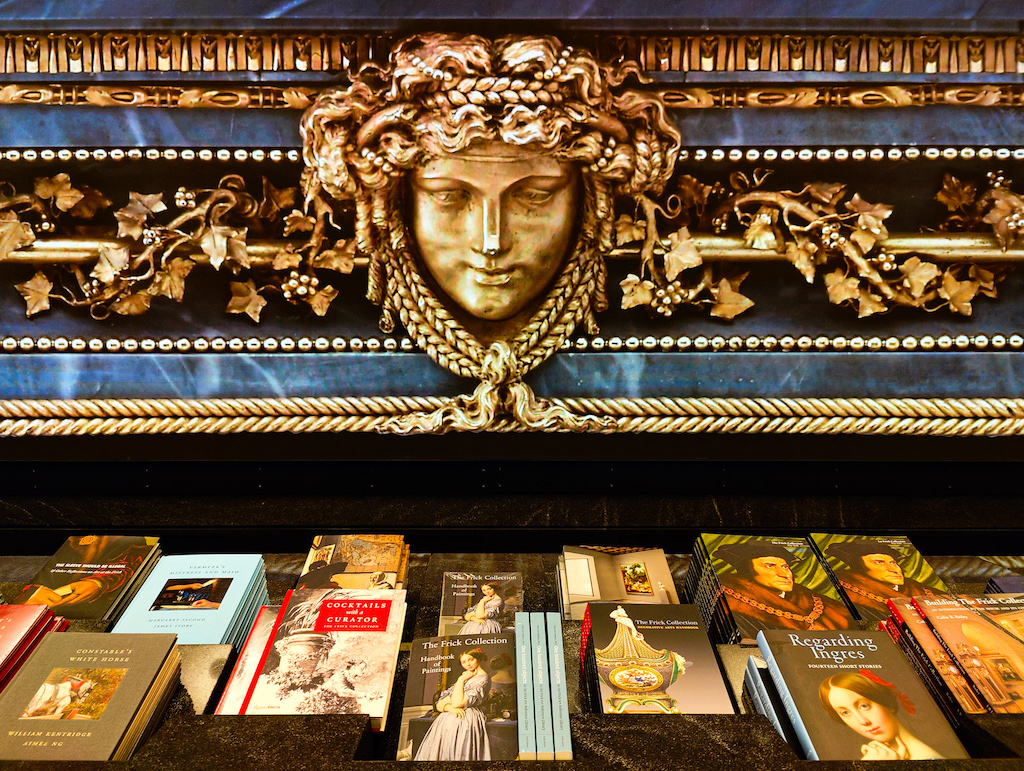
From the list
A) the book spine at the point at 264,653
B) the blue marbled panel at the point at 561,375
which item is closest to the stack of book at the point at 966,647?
the blue marbled panel at the point at 561,375

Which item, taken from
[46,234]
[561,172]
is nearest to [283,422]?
[46,234]

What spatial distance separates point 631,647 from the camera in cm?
171

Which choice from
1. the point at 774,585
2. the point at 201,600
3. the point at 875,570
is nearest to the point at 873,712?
the point at 774,585

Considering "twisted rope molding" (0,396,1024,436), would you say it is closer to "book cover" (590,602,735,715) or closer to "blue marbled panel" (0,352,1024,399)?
"blue marbled panel" (0,352,1024,399)

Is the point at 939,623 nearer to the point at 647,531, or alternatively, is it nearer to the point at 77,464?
the point at 647,531

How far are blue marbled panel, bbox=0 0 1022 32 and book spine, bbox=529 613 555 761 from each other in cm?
152

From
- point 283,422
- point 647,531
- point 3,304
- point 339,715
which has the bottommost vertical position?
point 339,715

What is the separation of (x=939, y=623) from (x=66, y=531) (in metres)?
2.54

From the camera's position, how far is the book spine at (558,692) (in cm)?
150

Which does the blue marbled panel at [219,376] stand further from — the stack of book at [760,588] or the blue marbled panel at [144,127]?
the stack of book at [760,588]

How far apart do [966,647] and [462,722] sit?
1208 millimetres

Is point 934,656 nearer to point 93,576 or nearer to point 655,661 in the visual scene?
point 655,661

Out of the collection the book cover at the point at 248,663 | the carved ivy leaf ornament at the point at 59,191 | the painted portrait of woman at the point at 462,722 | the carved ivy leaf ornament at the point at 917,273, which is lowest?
the painted portrait of woman at the point at 462,722

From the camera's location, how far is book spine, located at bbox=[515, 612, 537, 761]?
150 cm
